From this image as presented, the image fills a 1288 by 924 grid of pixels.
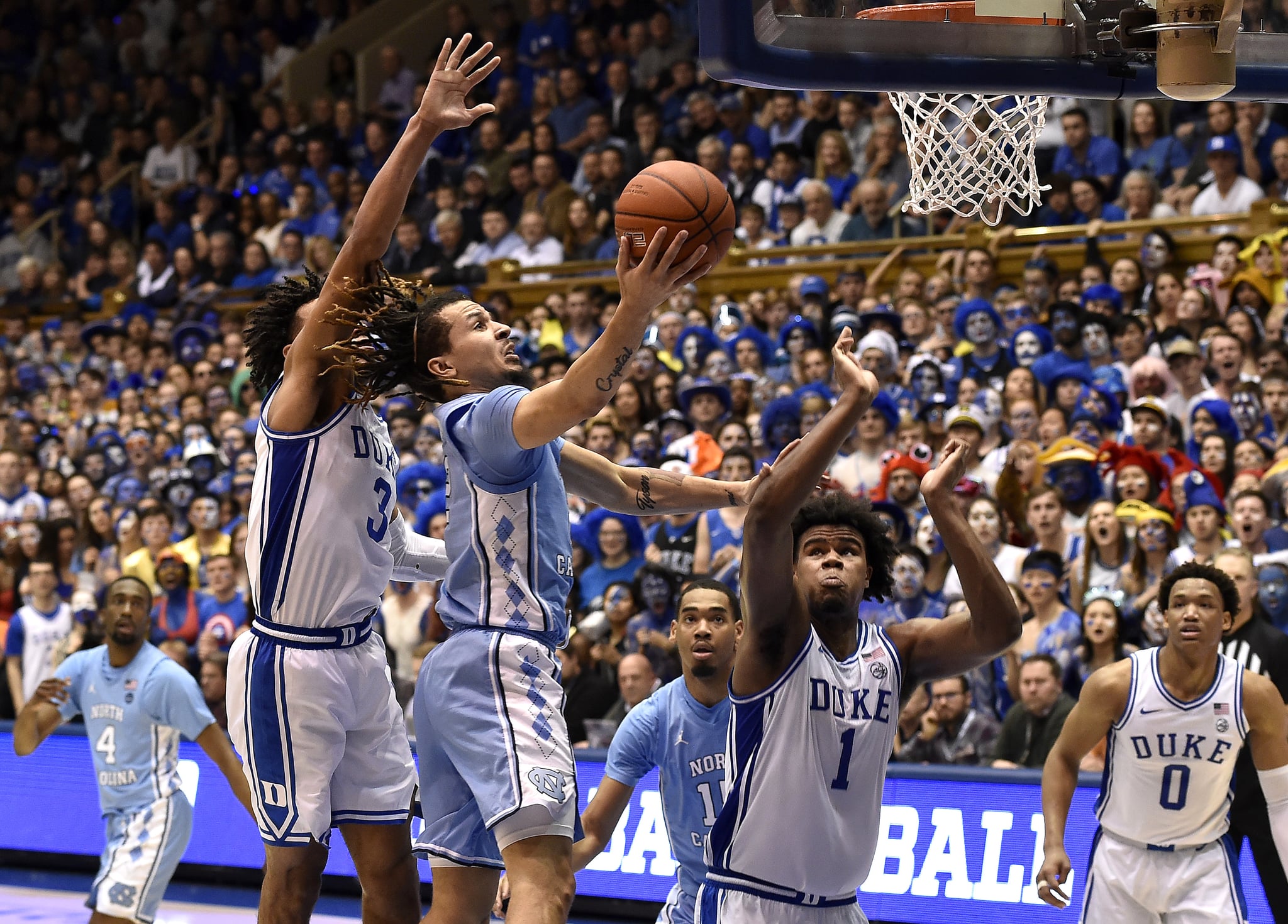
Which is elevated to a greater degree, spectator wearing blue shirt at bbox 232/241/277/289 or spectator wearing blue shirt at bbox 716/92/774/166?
spectator wearing blue shirt at bbox 716/92/774/166

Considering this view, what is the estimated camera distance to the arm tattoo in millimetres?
4891

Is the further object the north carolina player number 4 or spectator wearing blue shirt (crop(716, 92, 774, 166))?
spectator wearing blue shirt (crop(716, 92, 774, 166))

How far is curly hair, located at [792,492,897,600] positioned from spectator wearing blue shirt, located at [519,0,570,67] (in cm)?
1297

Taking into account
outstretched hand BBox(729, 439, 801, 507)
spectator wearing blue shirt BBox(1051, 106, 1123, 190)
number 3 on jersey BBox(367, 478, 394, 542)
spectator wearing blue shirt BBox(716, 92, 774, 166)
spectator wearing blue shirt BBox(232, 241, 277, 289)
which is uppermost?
spectator wearing blue shirt BBox(716, 92, 774, 166)

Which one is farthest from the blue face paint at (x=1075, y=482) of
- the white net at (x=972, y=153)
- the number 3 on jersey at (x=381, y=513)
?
the number 3 on jersey at (x=381, y=513)

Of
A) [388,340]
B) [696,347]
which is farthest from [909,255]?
[388,340]

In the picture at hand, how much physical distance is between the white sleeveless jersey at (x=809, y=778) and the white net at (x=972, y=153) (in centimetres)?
190

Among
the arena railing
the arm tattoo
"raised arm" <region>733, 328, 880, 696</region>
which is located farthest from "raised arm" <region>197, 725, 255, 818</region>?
the arena railing

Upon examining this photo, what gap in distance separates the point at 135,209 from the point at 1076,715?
14749 mm

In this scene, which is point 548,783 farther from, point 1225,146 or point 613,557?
point 1225,146

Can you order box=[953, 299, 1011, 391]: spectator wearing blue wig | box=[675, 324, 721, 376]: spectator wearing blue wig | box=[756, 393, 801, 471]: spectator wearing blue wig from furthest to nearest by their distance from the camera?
1. box=[675, 324, 721, 376]: spectator wearing blue wig
2. box=[953, 299, 1011, 391]: spectator wearing blue wig
3. box=[756, 393, 801, 471]: spectator wearing blue wig

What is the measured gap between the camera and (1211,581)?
5969mm

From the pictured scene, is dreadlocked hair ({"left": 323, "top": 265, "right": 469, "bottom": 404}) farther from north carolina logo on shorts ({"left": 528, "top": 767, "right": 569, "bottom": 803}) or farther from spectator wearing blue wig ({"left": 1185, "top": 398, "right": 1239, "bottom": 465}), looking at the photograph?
spectator wearing blue wig ({"left": 1185, "top": 398, "right": 1239, "bottom": 465})

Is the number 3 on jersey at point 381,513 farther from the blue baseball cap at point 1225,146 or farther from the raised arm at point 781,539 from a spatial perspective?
the blue baseball cap at point 1225,146
